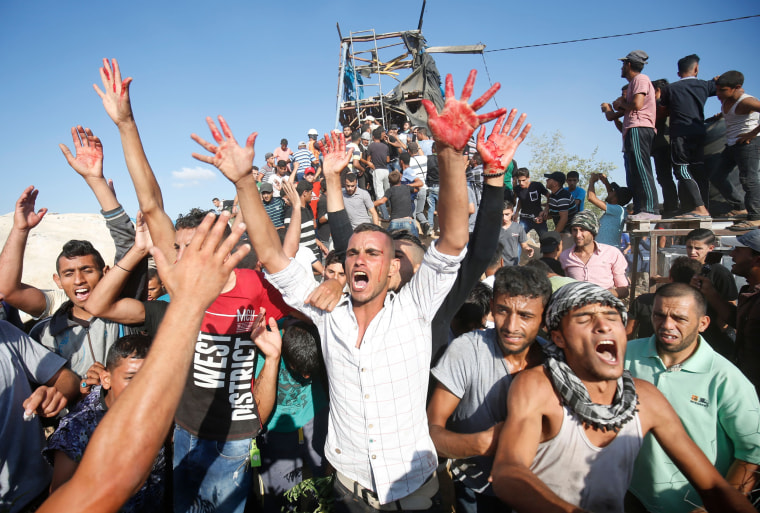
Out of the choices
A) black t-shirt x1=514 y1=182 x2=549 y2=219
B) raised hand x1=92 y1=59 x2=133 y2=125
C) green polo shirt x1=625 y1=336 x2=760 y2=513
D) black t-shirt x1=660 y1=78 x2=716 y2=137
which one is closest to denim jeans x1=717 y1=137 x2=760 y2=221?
black t-shirt x1=660 y1=78 x2=716 y2=137

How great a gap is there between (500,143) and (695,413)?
1.91 m

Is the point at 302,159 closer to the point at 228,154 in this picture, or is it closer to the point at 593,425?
the point at 228,154

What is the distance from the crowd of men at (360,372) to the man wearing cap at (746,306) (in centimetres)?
3

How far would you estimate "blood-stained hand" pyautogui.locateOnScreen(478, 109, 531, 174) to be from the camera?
2.21 meters

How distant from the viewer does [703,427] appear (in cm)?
226

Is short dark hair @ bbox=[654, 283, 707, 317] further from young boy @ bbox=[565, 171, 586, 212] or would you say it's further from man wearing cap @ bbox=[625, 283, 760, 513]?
young boy @ bbox=[565, 171, 586, 212]

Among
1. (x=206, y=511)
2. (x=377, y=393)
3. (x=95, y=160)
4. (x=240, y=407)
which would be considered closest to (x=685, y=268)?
(x=377, y=393)

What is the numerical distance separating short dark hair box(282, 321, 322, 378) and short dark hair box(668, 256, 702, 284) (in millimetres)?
3765

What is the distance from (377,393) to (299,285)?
2.37ft

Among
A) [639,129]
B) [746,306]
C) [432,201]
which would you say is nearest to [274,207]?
[432,201]

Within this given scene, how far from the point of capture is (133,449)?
106 centimetres

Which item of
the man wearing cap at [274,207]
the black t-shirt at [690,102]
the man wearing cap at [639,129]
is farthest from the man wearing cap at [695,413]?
the man wearing cap at [274,207]

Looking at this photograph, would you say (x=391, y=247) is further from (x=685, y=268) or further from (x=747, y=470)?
(x=685, y=268)

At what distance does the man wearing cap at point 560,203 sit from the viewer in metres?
7.21
